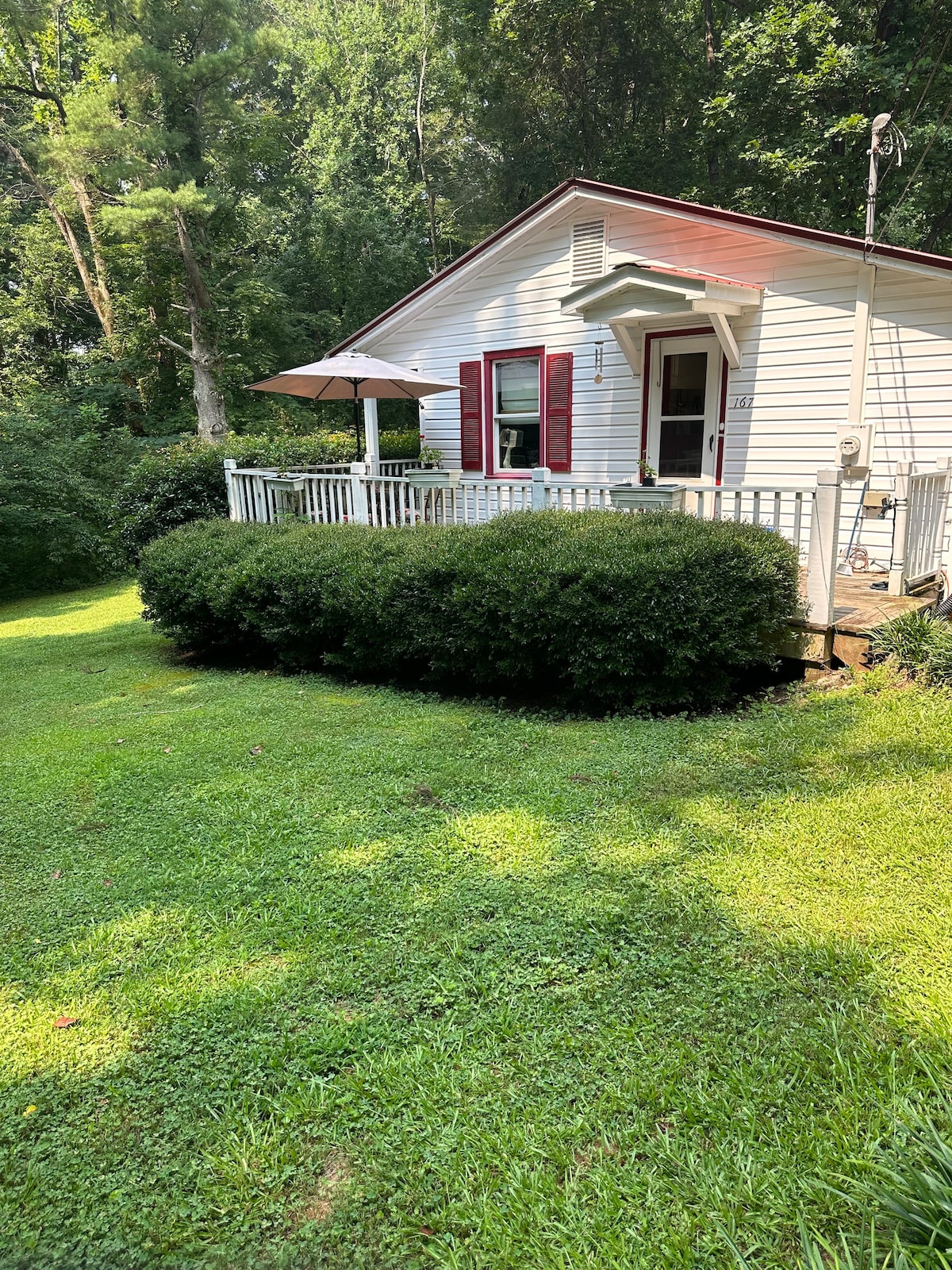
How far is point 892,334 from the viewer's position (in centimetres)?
755

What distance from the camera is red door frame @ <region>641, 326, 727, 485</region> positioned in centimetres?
884

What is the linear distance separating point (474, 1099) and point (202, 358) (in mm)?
20119

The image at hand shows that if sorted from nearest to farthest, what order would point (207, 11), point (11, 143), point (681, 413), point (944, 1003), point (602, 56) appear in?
1. point (944, 1003)
2. point (681, 413)
3. point (207, 11)
4. point (602, 56)
5. point (11, 143)

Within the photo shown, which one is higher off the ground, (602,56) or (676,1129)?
(602,56)

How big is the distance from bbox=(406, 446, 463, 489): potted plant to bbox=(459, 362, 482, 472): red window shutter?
10.7 inches

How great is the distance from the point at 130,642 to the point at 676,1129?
28.2 ft

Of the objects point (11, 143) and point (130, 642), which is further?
point (11, 143)

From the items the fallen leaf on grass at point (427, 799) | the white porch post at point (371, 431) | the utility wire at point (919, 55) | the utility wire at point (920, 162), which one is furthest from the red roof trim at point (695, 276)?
the utility wire at point (919, 55)

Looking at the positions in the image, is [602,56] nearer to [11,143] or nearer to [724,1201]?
[11,143]

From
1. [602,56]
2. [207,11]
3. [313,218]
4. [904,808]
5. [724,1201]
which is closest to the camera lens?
[724,1201]

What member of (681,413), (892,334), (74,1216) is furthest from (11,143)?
(74,1216)

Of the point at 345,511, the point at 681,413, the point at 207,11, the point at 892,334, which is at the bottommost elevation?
the point at 345,511

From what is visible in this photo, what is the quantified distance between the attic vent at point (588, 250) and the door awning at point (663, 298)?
131 cm

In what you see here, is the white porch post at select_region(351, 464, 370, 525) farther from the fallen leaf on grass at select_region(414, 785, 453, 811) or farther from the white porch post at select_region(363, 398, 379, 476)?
the fallen leaf on grass at select_region(414, 785, 453, 811)
